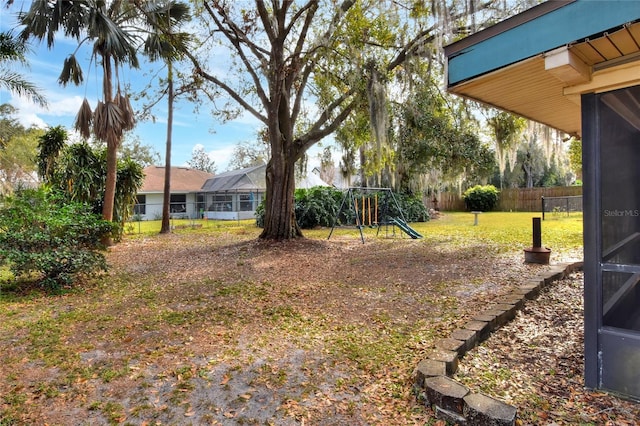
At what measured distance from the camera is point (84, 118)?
850cm

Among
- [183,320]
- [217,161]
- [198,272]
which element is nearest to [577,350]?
[183,320]

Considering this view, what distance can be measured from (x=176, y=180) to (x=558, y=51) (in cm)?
2467

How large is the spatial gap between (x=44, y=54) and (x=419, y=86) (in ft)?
27.4

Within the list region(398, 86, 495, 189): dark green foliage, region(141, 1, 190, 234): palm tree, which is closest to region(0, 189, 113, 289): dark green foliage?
region(141, 1, 190, 234): palm tree

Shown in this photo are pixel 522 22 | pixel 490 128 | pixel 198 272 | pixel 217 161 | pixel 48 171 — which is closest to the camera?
pixel 522 22

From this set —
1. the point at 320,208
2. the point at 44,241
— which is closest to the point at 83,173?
the point at 44,241

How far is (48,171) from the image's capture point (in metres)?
10.2

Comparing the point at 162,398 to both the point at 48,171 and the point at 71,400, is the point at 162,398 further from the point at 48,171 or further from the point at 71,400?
the point at 48,171

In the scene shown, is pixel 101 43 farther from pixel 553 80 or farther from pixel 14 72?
pixel 553 80

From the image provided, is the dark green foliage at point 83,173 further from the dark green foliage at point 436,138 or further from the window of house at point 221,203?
the window of house at point 221,203

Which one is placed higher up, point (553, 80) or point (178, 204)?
point (553, 80)

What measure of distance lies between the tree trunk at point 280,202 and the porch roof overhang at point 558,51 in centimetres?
688

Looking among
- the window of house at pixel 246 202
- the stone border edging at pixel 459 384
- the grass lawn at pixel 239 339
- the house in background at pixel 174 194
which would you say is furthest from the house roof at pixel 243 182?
the stone border edging at pixel 459 384

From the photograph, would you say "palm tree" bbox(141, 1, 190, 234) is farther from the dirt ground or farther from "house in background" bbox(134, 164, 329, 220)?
"house in background" bbox(134, 164, 329, 220)
